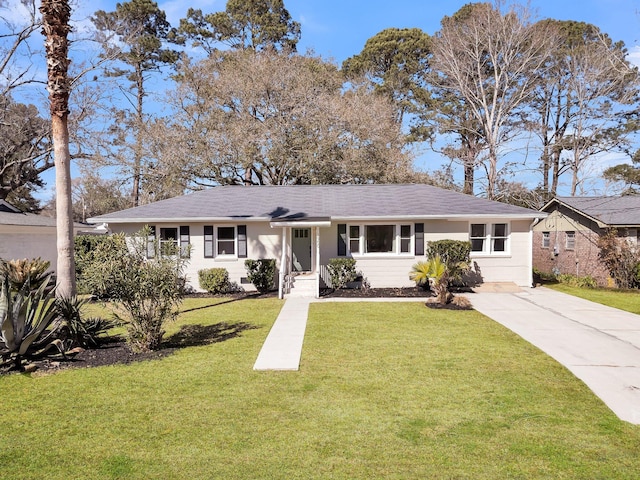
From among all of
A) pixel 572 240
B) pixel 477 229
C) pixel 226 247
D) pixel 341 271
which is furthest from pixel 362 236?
pixel 572 240

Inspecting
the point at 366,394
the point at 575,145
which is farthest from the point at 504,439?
the point at 575,145

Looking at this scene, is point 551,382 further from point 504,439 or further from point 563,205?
point 563,205

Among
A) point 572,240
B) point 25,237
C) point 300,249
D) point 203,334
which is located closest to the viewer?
point 203,334

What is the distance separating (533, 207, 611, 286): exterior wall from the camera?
18031 millimetres

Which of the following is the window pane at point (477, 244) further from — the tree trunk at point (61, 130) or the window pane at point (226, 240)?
the tree trunk at point (61, 130)

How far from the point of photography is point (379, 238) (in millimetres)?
15680

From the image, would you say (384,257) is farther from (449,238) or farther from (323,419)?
(323,419)

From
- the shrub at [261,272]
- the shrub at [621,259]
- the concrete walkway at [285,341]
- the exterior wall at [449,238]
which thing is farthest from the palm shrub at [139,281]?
the shrub at [621,259]

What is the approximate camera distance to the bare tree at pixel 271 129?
915 inches

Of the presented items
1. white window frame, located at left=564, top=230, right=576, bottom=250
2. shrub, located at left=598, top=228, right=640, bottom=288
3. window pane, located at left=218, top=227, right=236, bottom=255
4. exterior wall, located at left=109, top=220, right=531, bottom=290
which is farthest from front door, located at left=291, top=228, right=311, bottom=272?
white window frame, located at left=564, top=230, right=576, bottom=250

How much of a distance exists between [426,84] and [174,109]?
18.4 m

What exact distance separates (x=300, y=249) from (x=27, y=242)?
1257 centimetres

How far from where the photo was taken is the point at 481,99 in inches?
1058

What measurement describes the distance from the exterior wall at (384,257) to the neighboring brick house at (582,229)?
4807 mm
